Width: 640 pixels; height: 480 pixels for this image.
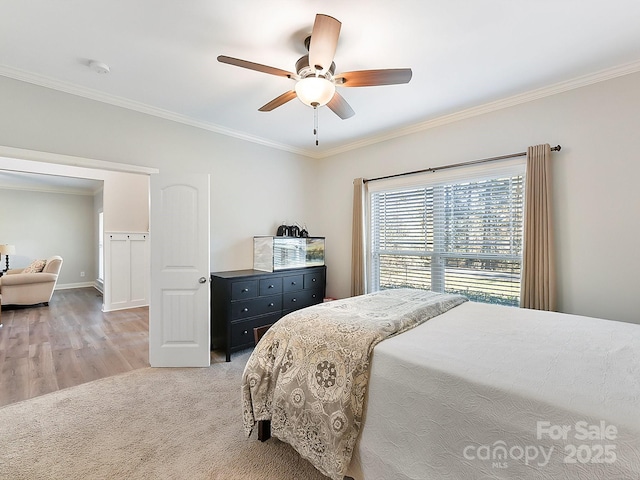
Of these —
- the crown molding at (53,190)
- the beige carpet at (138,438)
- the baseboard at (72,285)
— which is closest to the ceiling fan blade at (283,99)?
the beige carpet at (138,438)

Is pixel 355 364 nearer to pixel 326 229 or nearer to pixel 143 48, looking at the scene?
pixel 143 48

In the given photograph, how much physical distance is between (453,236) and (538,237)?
0.83 meters

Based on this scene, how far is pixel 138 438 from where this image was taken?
1902 millimetres

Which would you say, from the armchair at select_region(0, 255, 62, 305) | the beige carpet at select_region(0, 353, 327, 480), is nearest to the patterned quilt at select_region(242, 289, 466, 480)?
the beige carpet at select_region(0, 353, 327, 480)

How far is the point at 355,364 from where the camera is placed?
1431mm

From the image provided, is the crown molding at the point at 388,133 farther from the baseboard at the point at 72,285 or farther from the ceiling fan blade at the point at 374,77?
→ the baseboard at the point at 72,285

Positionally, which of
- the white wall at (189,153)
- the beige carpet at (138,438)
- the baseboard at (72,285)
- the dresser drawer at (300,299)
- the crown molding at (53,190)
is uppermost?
the crown molding at (53,190)

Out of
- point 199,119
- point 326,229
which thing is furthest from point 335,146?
point 199,119

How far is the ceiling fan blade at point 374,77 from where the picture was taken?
1.86 meters

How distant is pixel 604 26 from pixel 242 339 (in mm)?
3995

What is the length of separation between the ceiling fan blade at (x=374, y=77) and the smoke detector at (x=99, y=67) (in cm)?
190

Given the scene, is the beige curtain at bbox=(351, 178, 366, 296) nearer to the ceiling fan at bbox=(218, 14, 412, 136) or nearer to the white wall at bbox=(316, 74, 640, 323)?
the white wall at bbox=(316, 74, 640, 323)

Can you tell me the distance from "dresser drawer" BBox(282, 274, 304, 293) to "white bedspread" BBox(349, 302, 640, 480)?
225cm

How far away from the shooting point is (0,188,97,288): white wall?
7.04 metres
